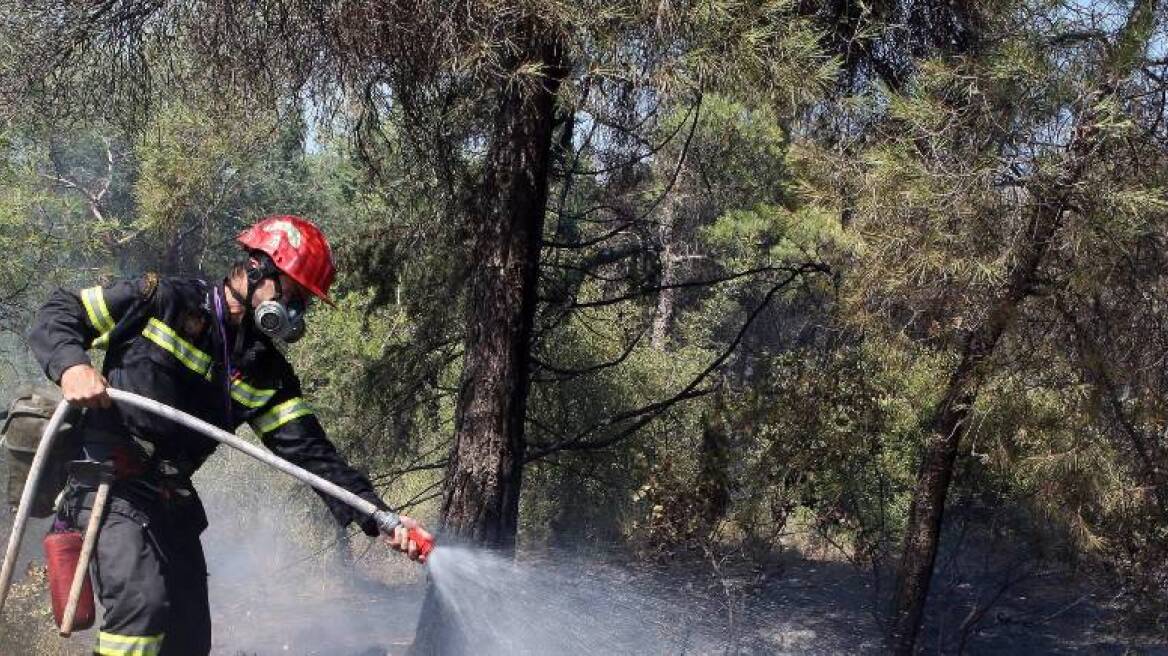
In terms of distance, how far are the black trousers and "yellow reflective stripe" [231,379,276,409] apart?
1.16 feet

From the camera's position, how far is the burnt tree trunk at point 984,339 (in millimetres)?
5695

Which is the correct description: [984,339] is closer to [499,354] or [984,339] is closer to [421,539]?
[499,354]

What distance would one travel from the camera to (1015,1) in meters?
6.61

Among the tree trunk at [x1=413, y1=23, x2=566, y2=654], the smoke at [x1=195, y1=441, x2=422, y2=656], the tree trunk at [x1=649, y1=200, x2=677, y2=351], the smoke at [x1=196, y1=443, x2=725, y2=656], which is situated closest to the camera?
the smoke at [x1=196, y1=443, x2=725, y2=656]

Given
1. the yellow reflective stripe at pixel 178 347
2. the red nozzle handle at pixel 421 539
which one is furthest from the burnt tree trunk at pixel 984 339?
the yellow reflective stripe at pixel 178 347

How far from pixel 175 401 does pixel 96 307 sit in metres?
0.40

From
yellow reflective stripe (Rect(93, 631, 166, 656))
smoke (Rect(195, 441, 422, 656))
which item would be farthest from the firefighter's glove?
smoke (Rect(195, 441, 422, 656))

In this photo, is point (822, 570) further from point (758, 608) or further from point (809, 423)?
point (809, 423)

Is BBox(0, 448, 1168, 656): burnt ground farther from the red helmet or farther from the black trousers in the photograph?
the red helmet

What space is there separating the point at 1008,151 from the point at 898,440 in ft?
15.6

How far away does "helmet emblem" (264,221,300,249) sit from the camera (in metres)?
3.81

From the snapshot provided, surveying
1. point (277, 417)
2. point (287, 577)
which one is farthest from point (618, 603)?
point (287, 577)

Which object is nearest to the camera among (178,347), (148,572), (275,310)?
(148,572)

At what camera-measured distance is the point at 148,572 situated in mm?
3549
